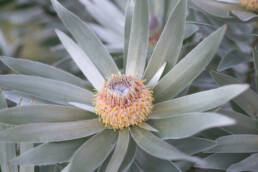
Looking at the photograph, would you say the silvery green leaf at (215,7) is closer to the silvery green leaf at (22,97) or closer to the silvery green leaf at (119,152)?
the silvery green leaf at (119,152)

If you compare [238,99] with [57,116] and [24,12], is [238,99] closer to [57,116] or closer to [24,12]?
[57,116]

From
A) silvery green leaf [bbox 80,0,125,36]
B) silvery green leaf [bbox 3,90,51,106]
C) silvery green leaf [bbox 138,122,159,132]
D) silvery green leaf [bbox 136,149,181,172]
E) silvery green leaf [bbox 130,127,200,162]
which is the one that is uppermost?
silvery green leaf [bbox 80,0,125,36]

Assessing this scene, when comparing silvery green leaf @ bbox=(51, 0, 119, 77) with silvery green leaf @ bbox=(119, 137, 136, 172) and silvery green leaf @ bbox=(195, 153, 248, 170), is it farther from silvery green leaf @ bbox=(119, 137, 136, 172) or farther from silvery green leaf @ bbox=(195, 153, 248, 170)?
silvery green leaf @ bbox=(195, 153, 248, 170)

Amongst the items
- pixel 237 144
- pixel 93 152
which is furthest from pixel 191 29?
pixel 93 152

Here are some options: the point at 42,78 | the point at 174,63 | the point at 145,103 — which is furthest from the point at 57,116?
the point at 174,63

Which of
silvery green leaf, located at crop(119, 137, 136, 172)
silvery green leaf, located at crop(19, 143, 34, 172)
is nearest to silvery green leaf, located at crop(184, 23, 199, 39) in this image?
silvery green leaf, located at crop(119, 137, 136, 172)

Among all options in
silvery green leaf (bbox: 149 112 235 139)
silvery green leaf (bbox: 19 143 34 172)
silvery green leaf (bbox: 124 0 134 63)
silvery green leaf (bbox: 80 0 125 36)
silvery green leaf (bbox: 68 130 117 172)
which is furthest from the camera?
silvery green leaf (bbox: 80 0 125 36)

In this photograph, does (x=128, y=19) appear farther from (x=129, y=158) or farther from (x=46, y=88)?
(x=129, y=158)
